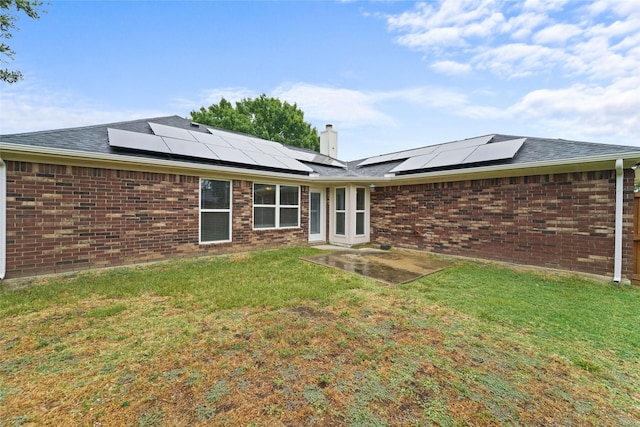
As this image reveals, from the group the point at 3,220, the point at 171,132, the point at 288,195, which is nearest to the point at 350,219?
the point at 288,195

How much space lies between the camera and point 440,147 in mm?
9867

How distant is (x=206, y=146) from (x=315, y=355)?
7.08 metres

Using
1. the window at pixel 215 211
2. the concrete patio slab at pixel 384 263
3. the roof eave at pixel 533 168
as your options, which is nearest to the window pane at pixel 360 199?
the roof eave at pixel 533 168

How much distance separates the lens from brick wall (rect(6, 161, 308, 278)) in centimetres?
500

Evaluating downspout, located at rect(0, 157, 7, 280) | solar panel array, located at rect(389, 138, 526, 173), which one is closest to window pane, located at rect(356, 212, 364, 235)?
solar panel array, located at rect(389, 138, 526, 173)

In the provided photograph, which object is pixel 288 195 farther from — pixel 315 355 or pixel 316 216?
pixel 315 355

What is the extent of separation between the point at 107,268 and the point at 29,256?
1.23 m

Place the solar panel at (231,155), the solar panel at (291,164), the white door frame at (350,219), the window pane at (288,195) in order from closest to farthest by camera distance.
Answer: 1. the solar panel at (231,155)
2. the window pane at (288,195)
3. the solar panel at (291,164)
4. the white door frame at (350,219)

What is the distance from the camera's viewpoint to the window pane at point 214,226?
7.27 metres

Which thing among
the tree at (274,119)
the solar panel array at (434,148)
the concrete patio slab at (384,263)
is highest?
the tree at (274,119)

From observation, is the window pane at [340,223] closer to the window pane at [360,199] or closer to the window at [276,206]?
the window pane at [360,199]

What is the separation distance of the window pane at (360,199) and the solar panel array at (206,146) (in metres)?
1.98

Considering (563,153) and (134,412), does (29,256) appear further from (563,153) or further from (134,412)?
(563,153)

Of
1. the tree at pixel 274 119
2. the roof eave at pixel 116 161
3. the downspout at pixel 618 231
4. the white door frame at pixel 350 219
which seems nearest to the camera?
the roof eave at pixel 116 161
